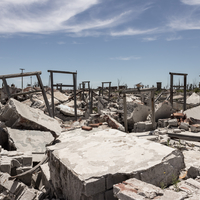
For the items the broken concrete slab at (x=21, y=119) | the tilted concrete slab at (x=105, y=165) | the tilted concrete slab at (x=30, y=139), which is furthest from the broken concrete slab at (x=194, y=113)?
the tilted concrete slab at (x=30, y=139)

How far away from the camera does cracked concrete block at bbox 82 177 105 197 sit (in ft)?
6.47

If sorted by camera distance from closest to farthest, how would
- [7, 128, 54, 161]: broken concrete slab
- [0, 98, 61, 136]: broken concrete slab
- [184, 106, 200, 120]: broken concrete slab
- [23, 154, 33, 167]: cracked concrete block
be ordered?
1. [23, 154, 33, 167]: cracked concrete block
2. [7, 128, 54, 161]: broken concrete slab
3. [0, 98, 61, 136]: broken concrete slab
4. [184, 106, 200, 120]: broken concrete slab

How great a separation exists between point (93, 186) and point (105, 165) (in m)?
0.35

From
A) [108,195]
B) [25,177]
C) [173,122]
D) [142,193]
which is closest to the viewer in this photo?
[142,193]

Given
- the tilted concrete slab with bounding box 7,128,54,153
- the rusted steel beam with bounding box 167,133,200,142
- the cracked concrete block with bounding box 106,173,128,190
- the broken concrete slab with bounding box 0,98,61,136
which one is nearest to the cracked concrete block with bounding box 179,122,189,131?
the rusted steel beam with bounding box 167,133,200,142

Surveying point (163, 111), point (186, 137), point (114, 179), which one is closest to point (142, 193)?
point (114, 179)

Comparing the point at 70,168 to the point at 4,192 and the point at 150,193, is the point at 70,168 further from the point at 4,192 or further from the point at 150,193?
the point at 4,192

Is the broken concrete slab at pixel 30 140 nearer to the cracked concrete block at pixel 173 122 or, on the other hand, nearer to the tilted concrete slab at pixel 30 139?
the tilted concrete slab at pixel 30 139

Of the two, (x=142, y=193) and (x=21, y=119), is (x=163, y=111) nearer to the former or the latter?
(x=21, y=119)

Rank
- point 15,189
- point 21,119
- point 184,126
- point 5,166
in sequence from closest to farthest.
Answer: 1. point 15,189
2. point 5,166
3. point 21,119
4. point 184,126

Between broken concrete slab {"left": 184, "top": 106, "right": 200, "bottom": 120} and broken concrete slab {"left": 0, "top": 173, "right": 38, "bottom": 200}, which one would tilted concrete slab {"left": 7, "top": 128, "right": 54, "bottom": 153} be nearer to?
broken concrete slab {"left": 0, "top": 173, "right": 38, "bottom": 200}

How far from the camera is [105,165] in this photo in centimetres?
230

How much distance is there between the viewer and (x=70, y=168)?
2.27 metres

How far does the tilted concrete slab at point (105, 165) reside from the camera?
2.09 m
